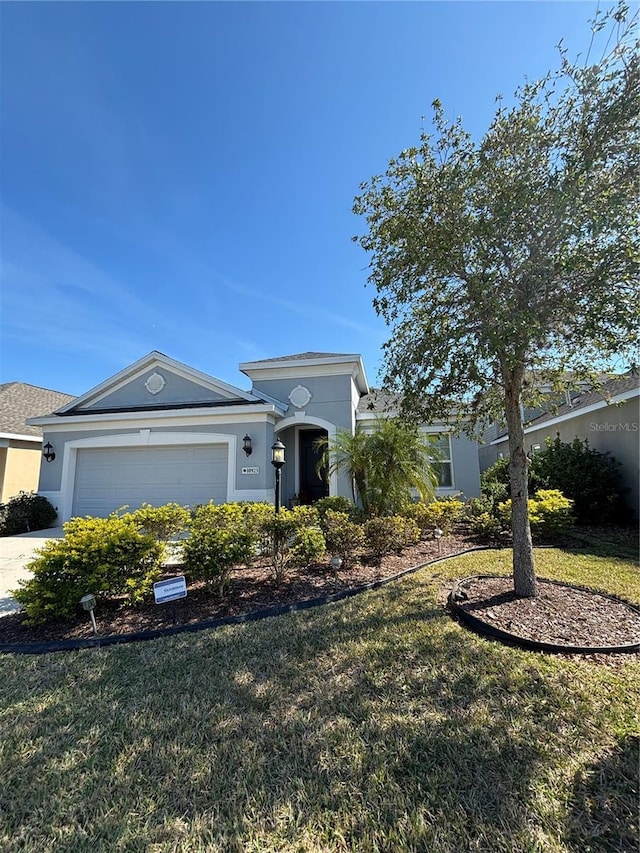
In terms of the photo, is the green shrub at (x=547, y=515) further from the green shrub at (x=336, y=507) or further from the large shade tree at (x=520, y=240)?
the large shade tree at (x=520, y=240)

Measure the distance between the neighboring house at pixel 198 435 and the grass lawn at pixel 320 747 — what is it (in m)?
7.58

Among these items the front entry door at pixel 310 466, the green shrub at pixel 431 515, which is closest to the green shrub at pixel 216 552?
the green shrub at pixel 431 515

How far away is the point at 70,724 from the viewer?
2684mm

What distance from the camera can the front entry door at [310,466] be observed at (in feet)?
42.6

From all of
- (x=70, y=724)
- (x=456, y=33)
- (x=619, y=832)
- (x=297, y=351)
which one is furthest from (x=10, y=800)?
(x=297, y=351)

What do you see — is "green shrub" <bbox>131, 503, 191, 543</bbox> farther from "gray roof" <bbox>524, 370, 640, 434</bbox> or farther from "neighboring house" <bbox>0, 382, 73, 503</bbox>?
"neighboring house" <bbox>0, 382, 73, 503</bbox>

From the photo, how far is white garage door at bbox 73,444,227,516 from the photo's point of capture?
1149 centimetres

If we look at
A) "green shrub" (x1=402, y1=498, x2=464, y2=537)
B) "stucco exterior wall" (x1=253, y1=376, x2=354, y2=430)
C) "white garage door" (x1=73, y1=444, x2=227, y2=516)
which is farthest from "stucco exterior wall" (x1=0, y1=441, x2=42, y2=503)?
"green shrub" (x1=402, y1=498, x2=464, y2=537)

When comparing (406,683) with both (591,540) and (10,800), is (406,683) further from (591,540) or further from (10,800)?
(591,540)

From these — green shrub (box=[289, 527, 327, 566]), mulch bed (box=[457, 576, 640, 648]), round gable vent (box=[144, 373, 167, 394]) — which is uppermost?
round gable vent (box=[144, 373, 167, 394])

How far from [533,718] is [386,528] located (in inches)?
160

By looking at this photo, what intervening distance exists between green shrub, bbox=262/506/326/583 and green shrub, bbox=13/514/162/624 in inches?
62.6

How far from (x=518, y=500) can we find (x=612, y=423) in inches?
299

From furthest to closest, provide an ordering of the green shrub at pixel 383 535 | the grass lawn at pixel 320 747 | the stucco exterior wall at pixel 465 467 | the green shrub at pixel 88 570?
the stucco exterior wall at pixel 465 467 < the green shrub at pixel 383 535 < the green shrub at pixel 88 570 < the grass lawn at pixel 320 747
